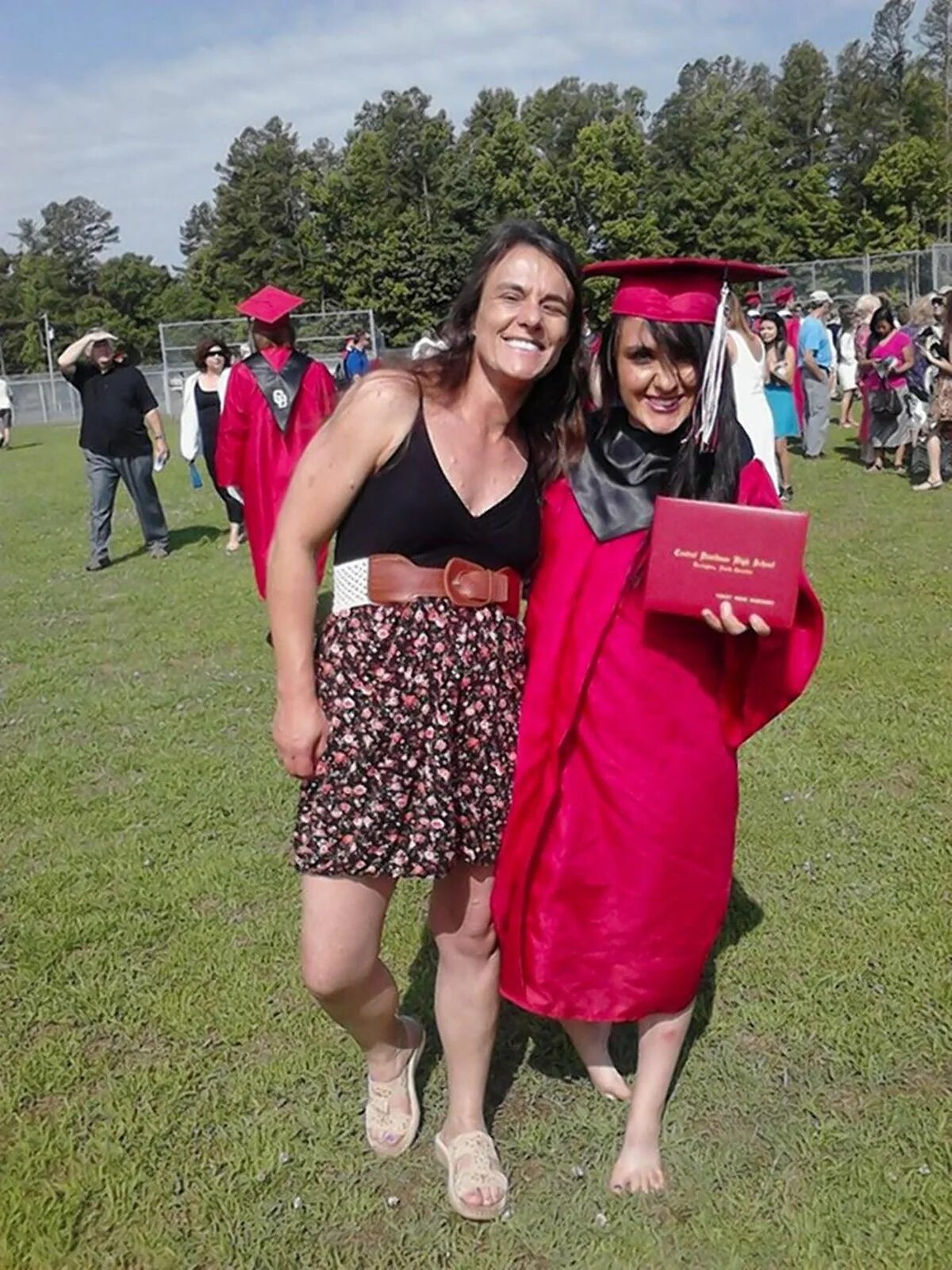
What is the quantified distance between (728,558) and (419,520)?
58 centimetres

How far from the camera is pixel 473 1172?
250 centimetres

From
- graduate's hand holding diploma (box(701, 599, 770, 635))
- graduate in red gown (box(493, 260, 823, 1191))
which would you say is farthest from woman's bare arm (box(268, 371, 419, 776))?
graduate's hand holding diploma (box(701, 599, 770, 635))

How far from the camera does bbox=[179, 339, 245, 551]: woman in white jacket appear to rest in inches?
384

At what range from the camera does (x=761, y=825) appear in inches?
162

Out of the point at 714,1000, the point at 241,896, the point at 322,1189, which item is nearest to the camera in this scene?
the point at 322,1189

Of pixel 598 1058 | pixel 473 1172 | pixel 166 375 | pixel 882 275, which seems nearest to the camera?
pixel 473 1172

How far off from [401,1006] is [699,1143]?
914 millimetres

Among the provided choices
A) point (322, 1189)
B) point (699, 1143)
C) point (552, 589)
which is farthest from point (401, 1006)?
point (552, 589)

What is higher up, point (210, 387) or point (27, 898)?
point (210, 387)

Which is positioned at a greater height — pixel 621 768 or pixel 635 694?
pixel 635 694

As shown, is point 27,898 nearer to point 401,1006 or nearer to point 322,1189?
point 401,1006

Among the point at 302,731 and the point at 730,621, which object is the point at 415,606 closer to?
the point at 302,731

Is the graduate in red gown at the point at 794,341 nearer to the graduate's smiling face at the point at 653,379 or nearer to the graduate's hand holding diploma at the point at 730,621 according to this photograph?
the graduate's smiling face at the point at 653,379

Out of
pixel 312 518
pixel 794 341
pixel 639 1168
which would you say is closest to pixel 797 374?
pixel 794 341
